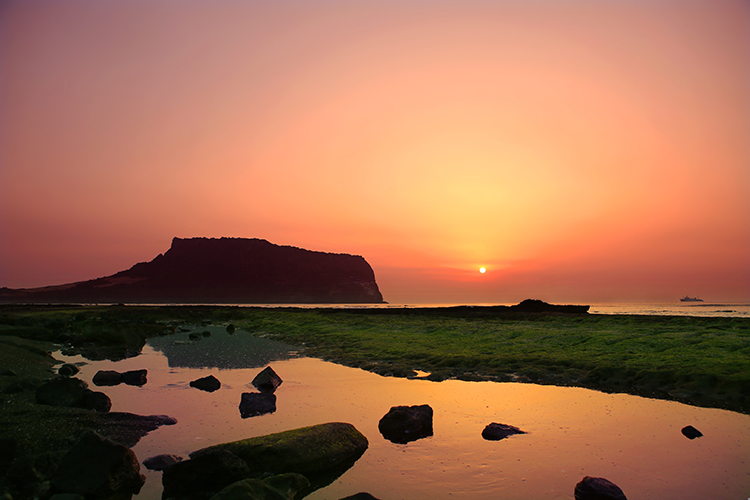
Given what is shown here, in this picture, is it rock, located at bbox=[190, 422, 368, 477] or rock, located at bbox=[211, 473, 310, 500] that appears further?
rock, located at bbox=[190, 422, 368, 477]

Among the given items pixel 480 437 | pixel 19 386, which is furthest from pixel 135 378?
pixel 480 437

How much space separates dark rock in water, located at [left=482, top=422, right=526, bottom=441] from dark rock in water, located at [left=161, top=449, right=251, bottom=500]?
5.43 metres

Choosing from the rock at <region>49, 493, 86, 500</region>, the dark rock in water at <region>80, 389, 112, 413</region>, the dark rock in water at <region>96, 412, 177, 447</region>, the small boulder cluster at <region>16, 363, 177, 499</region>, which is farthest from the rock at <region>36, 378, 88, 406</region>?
the rock at <region>49, 493, 86, 500</region>

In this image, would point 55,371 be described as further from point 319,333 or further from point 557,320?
point 557,320

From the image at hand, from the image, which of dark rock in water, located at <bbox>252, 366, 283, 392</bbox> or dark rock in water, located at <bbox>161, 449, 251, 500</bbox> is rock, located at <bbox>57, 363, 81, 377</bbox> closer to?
dark rock in water, located at <bbox>252, 366, 283, 392</bbox>

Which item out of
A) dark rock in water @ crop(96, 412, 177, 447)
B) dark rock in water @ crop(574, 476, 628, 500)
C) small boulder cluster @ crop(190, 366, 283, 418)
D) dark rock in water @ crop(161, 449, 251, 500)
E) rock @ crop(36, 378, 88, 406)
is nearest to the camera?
dark rock in water @ crop(574, 476, 628, 500)

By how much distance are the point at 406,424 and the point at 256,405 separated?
4358mm

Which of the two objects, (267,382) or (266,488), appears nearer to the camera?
(266,488)

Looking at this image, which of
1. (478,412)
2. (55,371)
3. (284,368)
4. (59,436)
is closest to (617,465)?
(478,412)

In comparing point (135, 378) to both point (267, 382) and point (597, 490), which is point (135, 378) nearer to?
point (267, 382)

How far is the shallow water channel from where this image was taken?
7.07 m

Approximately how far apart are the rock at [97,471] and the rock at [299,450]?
99 centimetres

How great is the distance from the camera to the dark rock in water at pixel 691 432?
9594mm

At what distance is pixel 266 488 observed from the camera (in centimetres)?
620
